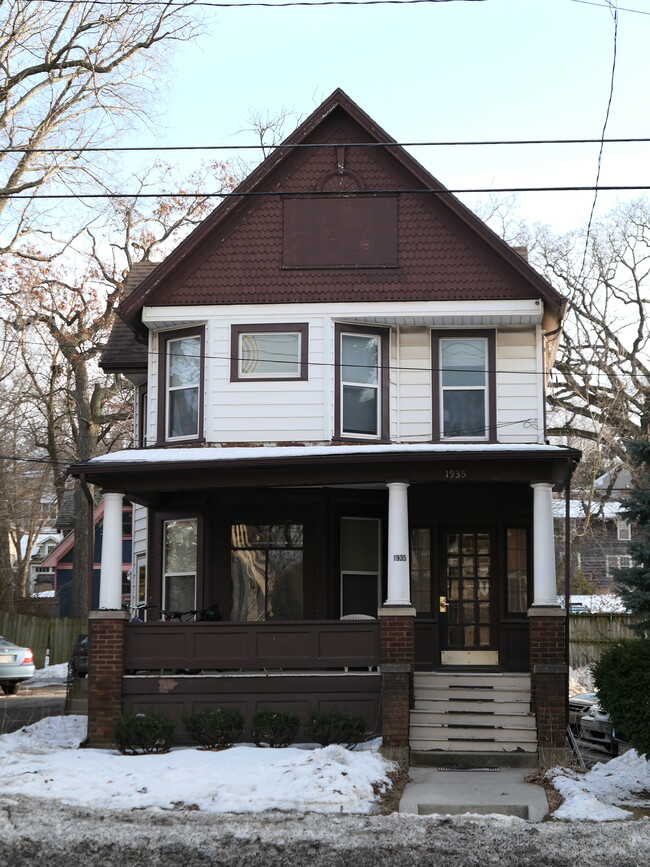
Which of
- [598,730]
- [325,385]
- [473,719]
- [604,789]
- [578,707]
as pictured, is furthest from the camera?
[578,707]

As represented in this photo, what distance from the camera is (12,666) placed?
2641 cm

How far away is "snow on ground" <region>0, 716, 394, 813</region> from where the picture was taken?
12.3 meters

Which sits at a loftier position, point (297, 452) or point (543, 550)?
point (297, 452)

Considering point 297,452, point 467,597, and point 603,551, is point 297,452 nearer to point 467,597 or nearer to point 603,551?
point 467,597

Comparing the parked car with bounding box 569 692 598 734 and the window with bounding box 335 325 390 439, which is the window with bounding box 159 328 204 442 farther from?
the parked car with bounding box 569 692 598 734

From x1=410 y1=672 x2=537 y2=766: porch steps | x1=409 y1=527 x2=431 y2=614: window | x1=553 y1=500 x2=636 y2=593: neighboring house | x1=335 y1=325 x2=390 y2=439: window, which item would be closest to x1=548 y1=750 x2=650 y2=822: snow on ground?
x1=410 y1=672 x2=537 y2=766: porch steps

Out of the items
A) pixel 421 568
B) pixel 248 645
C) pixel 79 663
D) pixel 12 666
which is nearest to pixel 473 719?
pixel 248 645

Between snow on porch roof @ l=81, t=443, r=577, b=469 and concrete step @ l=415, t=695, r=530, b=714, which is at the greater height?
snow on porch roof @ l=81, t=443, r=577, b=469

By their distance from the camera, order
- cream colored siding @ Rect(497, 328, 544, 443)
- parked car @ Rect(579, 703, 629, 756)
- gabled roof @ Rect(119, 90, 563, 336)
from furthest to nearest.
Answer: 1. gabled roof @ Rect(119, 90, 563, 336)
2. cream colored siding @ Rect(497, 328, 544, 443)
3. parked car @ Rect(579, 703, 629, 756)

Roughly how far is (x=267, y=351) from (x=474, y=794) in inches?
320

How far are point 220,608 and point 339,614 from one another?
1926 millimetres

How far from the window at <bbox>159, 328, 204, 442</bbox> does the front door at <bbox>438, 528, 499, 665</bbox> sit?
461 centimetres

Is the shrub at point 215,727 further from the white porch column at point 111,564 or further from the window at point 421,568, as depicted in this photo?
the window at point 421,568

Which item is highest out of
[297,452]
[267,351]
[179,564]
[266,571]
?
[267,351]
